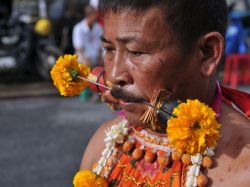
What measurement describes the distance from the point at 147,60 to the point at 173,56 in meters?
0.08

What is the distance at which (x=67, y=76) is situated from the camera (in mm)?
2025

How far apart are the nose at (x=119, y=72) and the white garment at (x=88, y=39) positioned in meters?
7.13

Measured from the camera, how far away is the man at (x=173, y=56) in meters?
1.73

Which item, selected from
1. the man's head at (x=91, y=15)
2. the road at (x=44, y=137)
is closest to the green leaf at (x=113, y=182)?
the road at (x=44, y=137)

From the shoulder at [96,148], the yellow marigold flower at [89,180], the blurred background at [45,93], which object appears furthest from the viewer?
the blurred background at [45,93]

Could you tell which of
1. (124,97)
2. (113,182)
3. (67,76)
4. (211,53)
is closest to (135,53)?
(124,97)

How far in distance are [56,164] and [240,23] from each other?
571cm

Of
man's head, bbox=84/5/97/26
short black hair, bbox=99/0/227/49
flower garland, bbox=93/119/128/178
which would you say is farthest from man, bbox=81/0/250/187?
man's head, bbox=84/5/97/26

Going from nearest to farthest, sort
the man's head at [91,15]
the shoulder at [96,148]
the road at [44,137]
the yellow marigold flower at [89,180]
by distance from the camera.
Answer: the yellow marigold flower at [89,180], the shoulder at [96,148], the road at [44,137], the man's head at [91,15]

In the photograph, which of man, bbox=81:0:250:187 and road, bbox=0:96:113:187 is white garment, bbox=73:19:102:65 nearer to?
road, bbox=0:96:113:187

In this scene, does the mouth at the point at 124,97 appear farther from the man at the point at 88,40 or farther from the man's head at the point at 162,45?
the man at the point at 88,40

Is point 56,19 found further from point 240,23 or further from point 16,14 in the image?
point 240,23

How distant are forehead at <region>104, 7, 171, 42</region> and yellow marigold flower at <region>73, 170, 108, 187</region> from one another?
1.78 feet

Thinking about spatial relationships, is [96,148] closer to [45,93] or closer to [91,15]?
[91,15]
